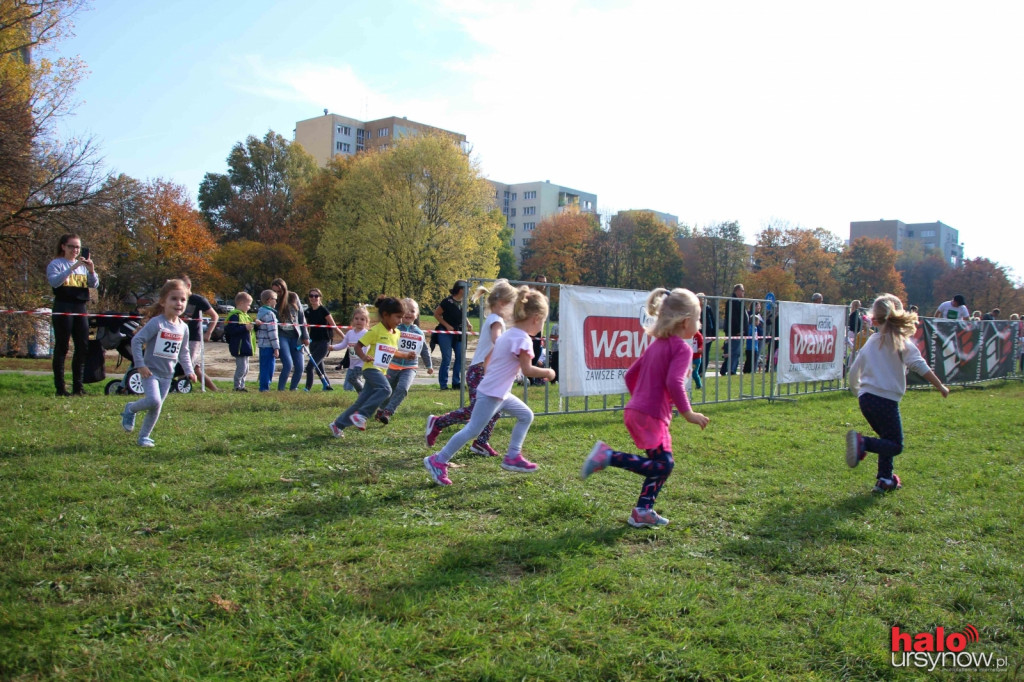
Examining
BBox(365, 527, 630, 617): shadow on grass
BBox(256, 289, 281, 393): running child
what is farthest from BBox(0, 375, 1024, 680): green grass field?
BBox(256, 289, 281, 393): running child

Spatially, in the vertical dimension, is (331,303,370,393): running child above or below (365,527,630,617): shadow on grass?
above

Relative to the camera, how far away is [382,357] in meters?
7.59

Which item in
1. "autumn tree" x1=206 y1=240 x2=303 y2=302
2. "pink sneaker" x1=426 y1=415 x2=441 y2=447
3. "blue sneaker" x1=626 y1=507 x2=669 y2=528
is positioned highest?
"autumn tree" x1=206 y1=240 x2=303 y2=302

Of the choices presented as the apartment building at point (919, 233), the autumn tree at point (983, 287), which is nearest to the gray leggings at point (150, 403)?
the autumn tree at point (983, 287)

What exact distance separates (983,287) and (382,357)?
78.1 meters

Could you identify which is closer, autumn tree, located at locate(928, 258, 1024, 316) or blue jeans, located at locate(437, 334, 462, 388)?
blue jeans, located at locate(437, 334, 462, 388)

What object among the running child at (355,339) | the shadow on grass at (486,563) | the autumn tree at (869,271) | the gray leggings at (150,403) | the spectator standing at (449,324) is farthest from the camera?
the autumn tree at (869,271)

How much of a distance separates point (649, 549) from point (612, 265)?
70.9 m

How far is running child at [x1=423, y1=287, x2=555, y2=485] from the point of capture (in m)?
5.66

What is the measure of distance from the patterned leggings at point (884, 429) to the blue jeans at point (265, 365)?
30.5 ft

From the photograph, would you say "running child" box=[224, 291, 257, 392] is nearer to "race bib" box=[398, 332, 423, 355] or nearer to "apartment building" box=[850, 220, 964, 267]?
"race bib" box=[398, 332, 423, 355]

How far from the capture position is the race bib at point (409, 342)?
7.96m

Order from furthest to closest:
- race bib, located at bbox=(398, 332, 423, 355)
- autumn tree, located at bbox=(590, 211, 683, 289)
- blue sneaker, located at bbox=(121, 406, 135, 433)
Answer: autumn tree, located at bbox=(590, 211, 683, 289) → race bib, located at bbox=(398, 332, 423, 355) → blue sneaker, located at bbox=(121, 406, 135, 433)

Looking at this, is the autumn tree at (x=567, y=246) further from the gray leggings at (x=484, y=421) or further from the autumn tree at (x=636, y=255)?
the gray leggings at (x=484, y=421)
